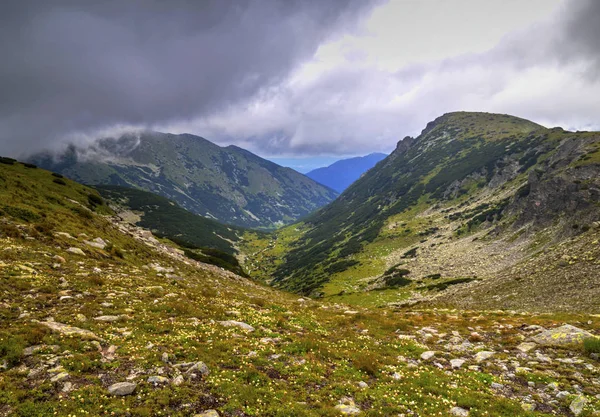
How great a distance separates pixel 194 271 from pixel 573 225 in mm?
79243

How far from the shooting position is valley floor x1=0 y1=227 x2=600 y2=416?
11102 millimetres

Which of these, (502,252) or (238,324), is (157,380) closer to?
(238,324)

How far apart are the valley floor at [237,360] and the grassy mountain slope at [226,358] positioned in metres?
0.06

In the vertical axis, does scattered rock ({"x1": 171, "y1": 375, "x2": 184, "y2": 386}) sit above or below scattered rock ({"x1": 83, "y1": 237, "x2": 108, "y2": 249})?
below

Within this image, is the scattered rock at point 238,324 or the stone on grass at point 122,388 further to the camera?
the scattered rock at point 238,324

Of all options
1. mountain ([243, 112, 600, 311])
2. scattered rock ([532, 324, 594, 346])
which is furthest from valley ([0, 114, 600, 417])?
mountain ([243, 112, 600, 311])

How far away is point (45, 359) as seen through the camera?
12.0 metres

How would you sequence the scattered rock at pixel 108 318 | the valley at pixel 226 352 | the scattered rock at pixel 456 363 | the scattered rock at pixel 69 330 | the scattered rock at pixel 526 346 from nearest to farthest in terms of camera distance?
1. the valley at pixel 226 352
2. the scattered rock at pixel 69 330
3. the scattered rock at pixel 108 318
4. the scattered rock at pixel 456 363
5. the scattered rock at pixel 526 346

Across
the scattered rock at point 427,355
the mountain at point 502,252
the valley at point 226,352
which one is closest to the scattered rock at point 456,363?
the valley at point 226,352

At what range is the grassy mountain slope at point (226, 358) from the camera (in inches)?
438

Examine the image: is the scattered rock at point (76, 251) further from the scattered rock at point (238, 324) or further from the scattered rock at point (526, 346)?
the scattered rock at point (526, 346)

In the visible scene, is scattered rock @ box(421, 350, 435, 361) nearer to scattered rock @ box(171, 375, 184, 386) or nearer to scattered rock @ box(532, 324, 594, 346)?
scattered rock @ box(532, 324, 594, 346)

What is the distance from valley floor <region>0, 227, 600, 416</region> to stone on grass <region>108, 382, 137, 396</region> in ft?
0.13

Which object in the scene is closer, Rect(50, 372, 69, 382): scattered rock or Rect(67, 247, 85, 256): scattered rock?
Rect(50, 372, 69, 382): scattered rock
